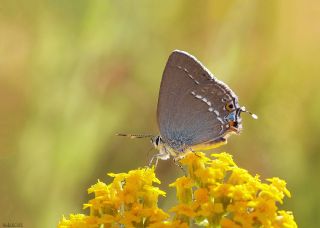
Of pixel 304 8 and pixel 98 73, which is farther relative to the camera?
pixel 304 8

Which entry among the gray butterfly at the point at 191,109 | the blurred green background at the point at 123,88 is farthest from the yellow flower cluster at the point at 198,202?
the blurred green background at the point at 123,88

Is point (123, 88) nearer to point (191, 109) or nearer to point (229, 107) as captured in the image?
point (191, 109)

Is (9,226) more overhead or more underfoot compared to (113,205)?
more overhead

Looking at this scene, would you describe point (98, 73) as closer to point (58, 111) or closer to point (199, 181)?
point (58, 111)

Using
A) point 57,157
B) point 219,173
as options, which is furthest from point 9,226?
point 219,173

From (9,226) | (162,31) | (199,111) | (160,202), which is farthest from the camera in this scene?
(162,31)

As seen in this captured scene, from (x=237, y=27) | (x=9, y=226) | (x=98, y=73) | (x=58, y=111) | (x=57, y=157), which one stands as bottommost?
(x=9, y=226)

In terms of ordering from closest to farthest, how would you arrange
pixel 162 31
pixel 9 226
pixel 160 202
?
pixel 9 226 → pixel 160 202 → pixel 162 31

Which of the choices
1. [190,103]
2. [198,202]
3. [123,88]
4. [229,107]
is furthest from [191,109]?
[123,88]

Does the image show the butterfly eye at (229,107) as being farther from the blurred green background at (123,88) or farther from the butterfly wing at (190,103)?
the blurred green background at (123,88)
